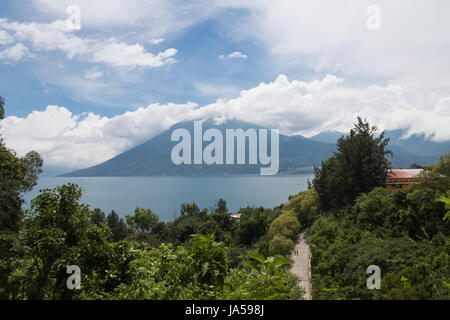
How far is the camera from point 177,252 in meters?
2.20

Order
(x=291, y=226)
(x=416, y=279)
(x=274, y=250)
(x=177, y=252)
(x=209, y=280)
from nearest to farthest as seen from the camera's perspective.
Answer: (x=209, y=280)
(x=177, y=252)
(x=416, y=279)
(x=274, y=250)
(x=291, y=226)

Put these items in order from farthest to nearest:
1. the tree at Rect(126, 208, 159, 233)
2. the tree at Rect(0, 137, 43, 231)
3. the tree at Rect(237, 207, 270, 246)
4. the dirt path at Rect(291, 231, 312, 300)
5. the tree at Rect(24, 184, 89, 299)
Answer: the tree at Rect(126, 208, 159, 233) < the tree at Rect(237, 207, 270, 246) < the dirt path at Rect(291, 231, 312, 300) < the tree at Rect(0, 137, 43, 231) < the tree at Rect(24, 184, 89, 299)

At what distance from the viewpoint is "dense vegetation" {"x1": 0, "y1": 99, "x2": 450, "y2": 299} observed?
6.75 feet

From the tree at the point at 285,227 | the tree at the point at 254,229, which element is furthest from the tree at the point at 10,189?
the tree at the point at 254,229

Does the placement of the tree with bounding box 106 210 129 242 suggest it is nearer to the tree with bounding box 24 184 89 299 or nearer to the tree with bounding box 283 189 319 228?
the tree with bounding box 283 189 319 228

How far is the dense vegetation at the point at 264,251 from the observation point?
2.06 m

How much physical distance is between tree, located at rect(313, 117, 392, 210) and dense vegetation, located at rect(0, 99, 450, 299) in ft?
0.20

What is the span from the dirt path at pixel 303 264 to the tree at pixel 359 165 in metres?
3.73

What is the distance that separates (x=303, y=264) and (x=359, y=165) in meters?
6.48

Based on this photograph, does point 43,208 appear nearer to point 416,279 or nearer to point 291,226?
point 416,279

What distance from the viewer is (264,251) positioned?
13141mm

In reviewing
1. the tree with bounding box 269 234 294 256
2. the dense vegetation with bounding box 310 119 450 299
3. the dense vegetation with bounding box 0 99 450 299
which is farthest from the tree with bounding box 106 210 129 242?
the dense vegetation with bounding box 310 119 450 299
